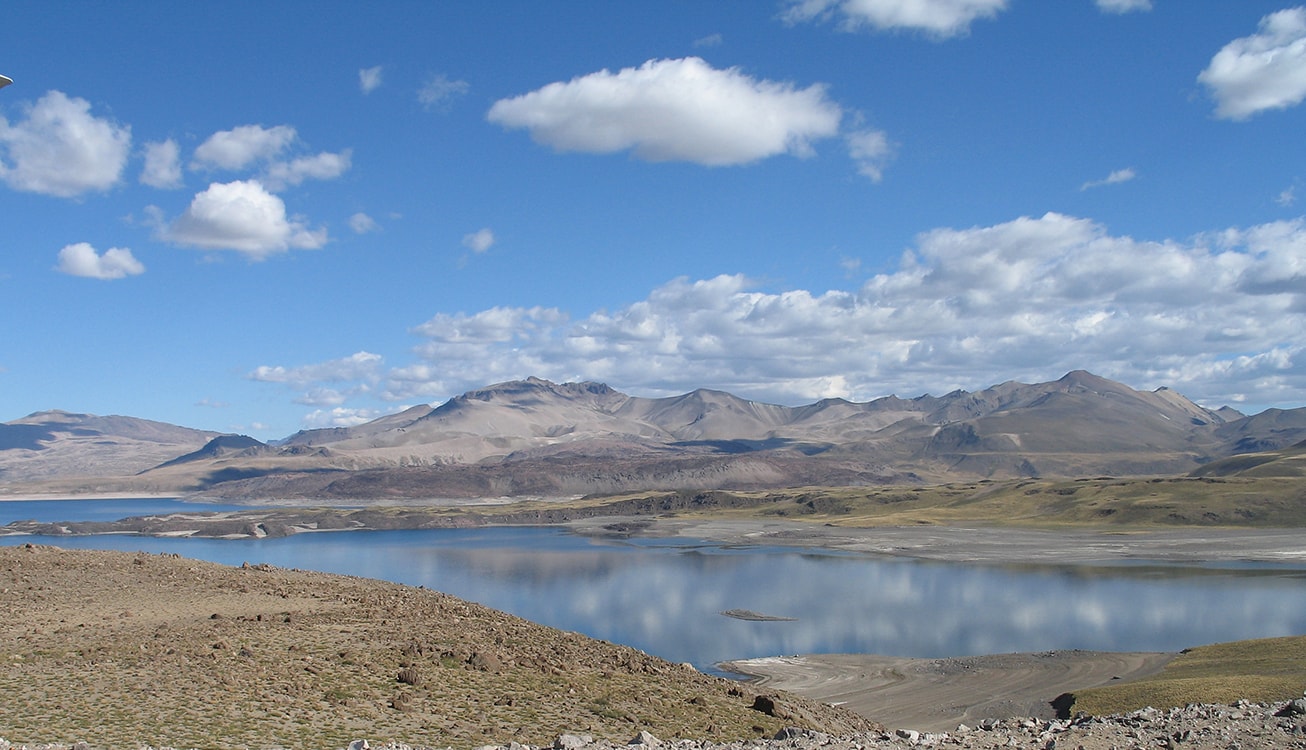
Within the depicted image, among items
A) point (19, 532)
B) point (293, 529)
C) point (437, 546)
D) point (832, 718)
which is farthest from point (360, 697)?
point (19, 532)

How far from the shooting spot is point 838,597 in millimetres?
84750

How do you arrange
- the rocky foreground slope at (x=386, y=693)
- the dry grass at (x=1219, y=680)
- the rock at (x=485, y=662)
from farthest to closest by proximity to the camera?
the dry grass at (x=1219, y=680) < the rock at (x=485, y=662) < the rocky foreground slope at (x=386, y=693)

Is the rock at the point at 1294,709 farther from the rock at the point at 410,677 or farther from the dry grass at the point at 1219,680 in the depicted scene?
the rock at the point at 410,677

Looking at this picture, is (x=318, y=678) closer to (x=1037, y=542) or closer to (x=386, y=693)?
(x=386, y=693)

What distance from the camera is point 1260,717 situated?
838 inches

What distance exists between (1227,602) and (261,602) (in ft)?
254

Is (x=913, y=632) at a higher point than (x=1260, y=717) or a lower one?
lower

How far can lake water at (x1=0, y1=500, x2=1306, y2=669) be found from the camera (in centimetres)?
6278

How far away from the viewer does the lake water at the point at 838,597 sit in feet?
206

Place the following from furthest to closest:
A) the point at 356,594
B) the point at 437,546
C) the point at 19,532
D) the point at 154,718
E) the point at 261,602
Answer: the point at 19,532
the point at 437,546
the point at 356,594
the point at 261,602
the point at 154,718

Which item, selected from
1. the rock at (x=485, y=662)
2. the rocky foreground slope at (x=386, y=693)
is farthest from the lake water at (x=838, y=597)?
the rock at (x=485, y=662)

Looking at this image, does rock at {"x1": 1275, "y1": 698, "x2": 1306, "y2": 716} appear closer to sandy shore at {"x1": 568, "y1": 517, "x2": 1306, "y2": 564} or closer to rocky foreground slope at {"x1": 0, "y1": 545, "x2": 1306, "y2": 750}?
rocky foreground slope at {"x1": 0, "y1": 545, "x2": 1306, "y2": 750}

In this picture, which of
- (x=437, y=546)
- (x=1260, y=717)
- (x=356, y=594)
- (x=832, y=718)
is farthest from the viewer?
(x=437, y=546)

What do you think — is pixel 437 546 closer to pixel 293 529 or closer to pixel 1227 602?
pixel 293 529
